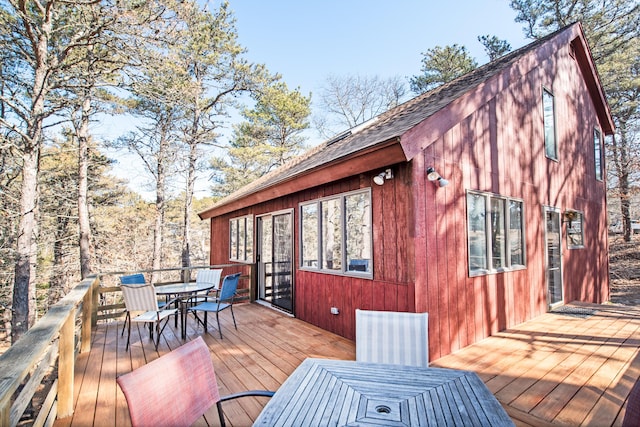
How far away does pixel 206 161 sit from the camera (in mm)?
15172

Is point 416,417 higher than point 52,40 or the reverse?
the reverse

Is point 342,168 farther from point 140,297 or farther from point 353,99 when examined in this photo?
point 353,99

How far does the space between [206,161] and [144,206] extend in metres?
3.47

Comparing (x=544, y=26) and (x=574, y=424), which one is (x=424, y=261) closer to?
(x=574, y=424)

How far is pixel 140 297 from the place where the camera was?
4.12 m

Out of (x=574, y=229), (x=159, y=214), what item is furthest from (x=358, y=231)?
(x=159, y=214)

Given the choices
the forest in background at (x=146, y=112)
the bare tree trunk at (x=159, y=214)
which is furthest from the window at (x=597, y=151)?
the bare tree trunk at (x=159, y=214)

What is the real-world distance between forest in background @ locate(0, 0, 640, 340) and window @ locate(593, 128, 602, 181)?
591cm

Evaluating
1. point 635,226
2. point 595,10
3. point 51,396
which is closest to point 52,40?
point 51,396

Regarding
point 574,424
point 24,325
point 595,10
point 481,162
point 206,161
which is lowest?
point 24,325

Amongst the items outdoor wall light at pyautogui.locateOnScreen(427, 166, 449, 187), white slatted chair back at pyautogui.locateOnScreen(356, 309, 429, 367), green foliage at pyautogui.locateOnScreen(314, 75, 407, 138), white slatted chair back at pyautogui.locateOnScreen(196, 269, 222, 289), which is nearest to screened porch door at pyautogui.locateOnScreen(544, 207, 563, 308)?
outdoor wall light at pyautogui.locateOnScreen(427, 166, 449, 187)

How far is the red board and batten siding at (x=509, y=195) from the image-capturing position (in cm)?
364

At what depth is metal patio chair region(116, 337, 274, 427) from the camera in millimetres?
1235

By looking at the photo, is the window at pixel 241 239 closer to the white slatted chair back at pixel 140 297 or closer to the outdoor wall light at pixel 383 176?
the white slatted chair back at pixel 140 297
